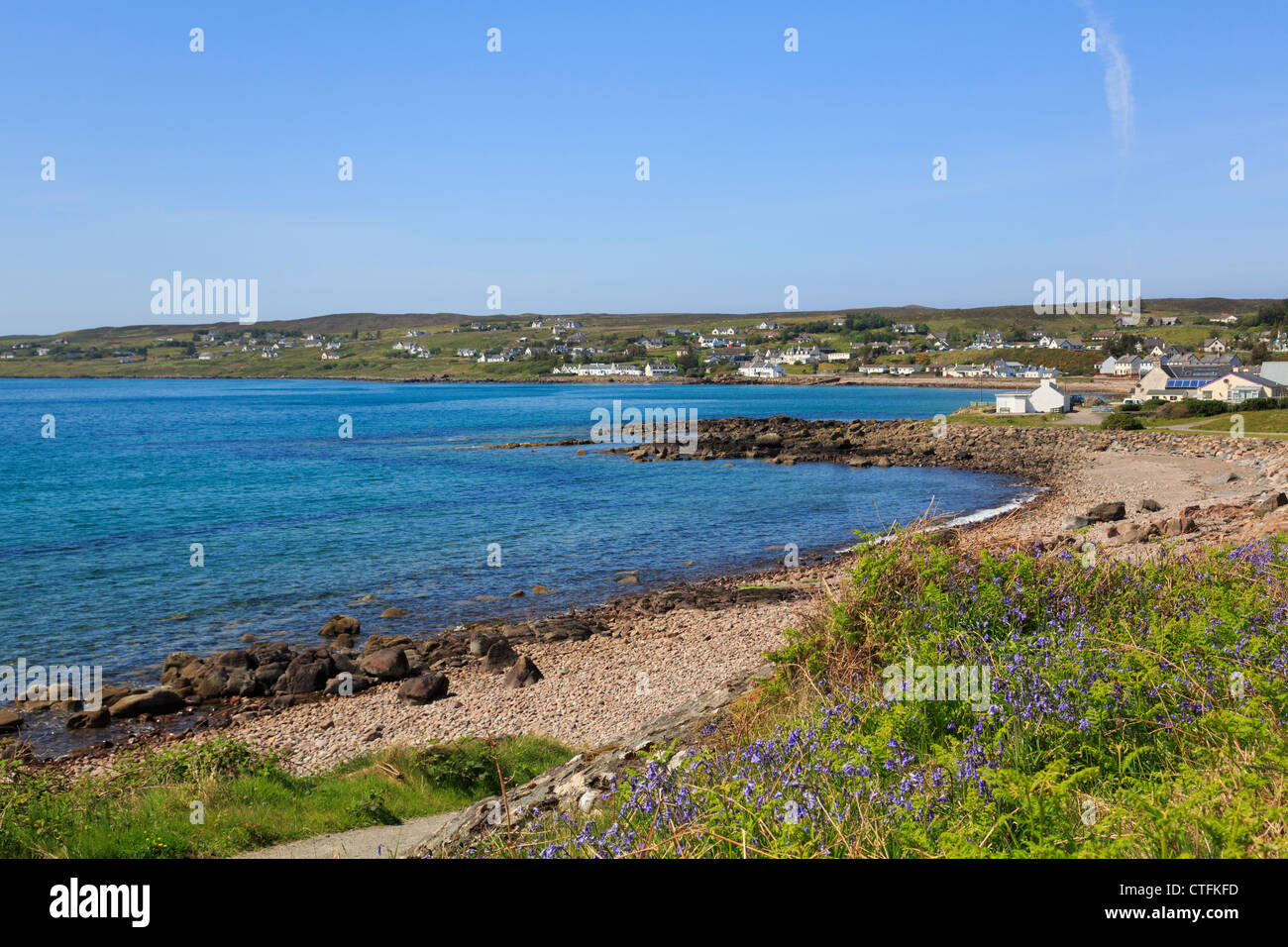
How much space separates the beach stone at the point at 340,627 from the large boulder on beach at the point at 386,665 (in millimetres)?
2703

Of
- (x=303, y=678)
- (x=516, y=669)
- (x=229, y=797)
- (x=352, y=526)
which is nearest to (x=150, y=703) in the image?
(x=303, y=678)

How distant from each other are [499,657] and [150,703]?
6625 mm

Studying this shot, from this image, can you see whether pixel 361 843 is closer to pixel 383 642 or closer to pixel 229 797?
pixel 229 797

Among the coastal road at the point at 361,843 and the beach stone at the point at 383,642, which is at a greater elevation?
the coastal road at the point at 361,843

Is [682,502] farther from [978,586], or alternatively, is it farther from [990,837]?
[990,837]

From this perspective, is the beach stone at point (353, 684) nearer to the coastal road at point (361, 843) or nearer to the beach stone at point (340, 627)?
the beach stone at point (340, 627)

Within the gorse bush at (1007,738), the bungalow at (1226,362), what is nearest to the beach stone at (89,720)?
the gorse bush at (1007,738)

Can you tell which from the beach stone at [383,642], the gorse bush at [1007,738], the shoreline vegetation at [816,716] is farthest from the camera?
the beach stone at [383,642]

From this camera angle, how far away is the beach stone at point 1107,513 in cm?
2972

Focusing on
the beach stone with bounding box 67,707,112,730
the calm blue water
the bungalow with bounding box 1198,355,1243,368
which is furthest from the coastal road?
the bungalow with bounding box 1198,355,1243,368

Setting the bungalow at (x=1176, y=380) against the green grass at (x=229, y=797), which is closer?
the green grass at (x=229, y=797)

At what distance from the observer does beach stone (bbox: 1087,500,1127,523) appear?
97.5ft

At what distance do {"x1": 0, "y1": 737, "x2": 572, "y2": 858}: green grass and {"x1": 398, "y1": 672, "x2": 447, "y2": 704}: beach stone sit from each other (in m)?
3.62
